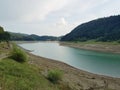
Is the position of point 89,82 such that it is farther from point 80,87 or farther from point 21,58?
point 21,58

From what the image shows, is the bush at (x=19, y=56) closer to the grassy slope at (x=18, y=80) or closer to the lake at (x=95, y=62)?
the grassy slope at (x=18, y=80)

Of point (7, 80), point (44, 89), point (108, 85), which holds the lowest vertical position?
point (108, 85)

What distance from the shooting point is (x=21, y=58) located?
1191 inches

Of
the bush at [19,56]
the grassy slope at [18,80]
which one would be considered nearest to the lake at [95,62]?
the bush at [19,56]

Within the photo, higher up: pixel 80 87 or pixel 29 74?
pixel 29 74

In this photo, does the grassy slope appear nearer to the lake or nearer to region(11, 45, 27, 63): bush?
region(11, 45, 27, 63): bush

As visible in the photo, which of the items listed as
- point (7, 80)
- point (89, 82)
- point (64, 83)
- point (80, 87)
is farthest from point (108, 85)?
point (7, 80)

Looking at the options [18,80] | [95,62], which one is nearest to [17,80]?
[18,80]

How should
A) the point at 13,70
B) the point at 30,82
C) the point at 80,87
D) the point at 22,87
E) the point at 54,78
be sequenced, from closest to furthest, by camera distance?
1. the point at 22,87
2. the point at 30,82
3. the point at 13,70
4. the point at 54,78
5. the point at 80,87

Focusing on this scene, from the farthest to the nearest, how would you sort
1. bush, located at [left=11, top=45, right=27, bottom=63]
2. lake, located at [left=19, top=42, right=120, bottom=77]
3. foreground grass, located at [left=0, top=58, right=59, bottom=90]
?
1. lake, located at [left=19, top=42, right=120, bottom=77]
2. bush, located at [left=11, top=45, right=27, bottom=63]
3. foreground grass, located at [left=0, top=58, right=59, bottom=90]

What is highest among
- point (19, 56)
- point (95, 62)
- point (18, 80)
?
point (19, 56)

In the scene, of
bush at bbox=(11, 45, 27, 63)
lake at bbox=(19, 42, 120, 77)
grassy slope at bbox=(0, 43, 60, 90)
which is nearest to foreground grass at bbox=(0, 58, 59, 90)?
grassy slope at bbox=(0, 43, 60, 90)

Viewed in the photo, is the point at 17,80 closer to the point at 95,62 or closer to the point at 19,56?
the point at 19,56

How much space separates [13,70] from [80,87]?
10.1 meters
